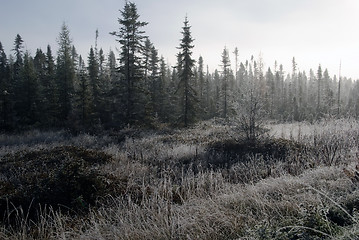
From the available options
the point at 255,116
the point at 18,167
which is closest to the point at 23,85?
the point at 18,167

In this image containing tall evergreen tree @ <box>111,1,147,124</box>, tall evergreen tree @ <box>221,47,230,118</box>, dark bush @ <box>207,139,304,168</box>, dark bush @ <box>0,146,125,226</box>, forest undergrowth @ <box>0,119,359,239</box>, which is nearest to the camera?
forest undergrowth @ <box>0,119,359,239</box>

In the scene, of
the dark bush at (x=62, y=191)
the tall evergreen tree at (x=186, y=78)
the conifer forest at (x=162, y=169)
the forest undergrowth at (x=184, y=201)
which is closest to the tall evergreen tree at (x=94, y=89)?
the conifer forest at (x=162, y=169)

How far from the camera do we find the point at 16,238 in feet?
10.4

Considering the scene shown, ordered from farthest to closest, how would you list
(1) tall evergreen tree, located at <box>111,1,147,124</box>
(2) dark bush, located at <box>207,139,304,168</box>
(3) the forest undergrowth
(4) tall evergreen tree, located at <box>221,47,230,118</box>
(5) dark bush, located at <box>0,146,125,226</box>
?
(4) tall evergreen tree, located at <box>221,47,230,118</box> → (1) tall evergreen tree, located at <box>111,1,147,124</box> → (2) dark bush, located at <box>207,139,304,168</box> → (5) dark bush, located at <box>0,146,125,226</box> → (3) the forest undergrowth

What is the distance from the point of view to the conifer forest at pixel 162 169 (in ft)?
9.45

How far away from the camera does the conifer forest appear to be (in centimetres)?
288

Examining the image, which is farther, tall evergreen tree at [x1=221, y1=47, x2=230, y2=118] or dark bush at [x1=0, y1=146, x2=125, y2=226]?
tall evergreen tree at [x1=221, y1=47, x2=230, y2=118]

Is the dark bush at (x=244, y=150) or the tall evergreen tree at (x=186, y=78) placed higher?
the tall evergreen tree at (x=186, y=78)

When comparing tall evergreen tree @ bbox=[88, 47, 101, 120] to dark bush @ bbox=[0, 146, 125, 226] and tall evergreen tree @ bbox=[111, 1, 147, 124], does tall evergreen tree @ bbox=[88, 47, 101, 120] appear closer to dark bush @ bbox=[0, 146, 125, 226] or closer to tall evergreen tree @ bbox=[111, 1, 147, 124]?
tall evergreen tree @ bbox=[111, 1, 147, 124]

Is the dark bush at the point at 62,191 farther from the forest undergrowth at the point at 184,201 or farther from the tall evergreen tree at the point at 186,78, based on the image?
the tall evergreen tree at the point at 186,78

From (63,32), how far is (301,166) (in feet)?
117

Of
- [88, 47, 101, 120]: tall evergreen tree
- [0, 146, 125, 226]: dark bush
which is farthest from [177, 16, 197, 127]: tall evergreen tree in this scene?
[0, 146, 125, 226]: dark bush

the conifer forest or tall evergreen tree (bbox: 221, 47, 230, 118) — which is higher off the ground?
tall evergreen tree (bbox: 221, 47, 230, 118)

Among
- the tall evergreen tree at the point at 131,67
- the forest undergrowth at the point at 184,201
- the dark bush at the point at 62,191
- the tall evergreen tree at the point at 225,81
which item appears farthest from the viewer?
the tall evergreen tree at the point at 225,81
